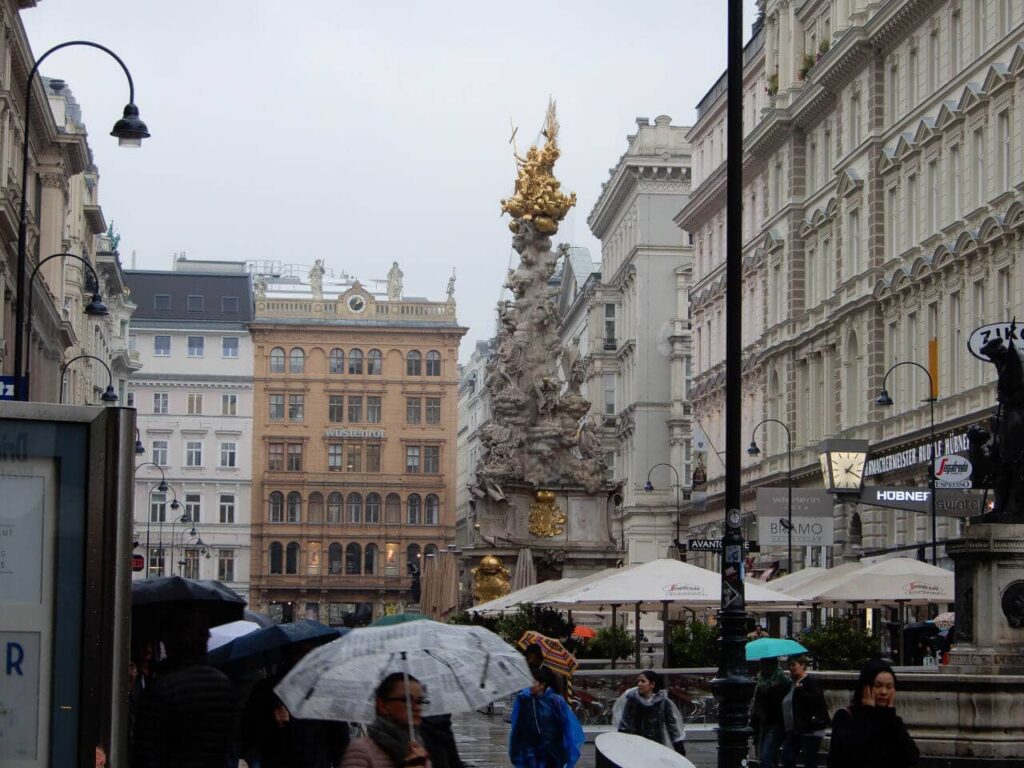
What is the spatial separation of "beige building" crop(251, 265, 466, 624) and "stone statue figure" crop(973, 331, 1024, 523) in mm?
110553

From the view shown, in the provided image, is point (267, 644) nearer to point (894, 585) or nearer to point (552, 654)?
point (552, 654)

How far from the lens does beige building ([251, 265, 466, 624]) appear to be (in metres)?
131

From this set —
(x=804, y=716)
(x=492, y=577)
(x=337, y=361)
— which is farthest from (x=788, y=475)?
(x=337, y=361)

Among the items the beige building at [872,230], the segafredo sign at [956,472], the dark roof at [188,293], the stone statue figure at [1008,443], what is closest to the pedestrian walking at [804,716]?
the stone statue figure at [1008,443]

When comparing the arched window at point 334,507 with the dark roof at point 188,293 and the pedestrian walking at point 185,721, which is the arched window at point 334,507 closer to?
the dark roof at point 188,293

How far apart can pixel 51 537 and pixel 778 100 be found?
65657mm

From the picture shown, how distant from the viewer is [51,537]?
23.9 ft

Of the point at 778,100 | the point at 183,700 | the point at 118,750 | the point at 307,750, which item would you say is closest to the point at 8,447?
the point at 118,750

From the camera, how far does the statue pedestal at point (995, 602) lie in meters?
19.4

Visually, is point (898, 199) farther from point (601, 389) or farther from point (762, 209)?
point (601, 389)

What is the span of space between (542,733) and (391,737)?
6.75 m

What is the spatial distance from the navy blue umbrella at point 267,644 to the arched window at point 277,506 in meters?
115

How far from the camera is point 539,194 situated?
5516cm

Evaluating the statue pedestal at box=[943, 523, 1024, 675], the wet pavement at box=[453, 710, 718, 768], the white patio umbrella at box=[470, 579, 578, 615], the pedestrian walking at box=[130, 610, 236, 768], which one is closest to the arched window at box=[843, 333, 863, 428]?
the white patio umbrella at box=[470, 579, 578, 615]
